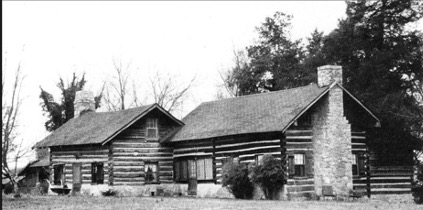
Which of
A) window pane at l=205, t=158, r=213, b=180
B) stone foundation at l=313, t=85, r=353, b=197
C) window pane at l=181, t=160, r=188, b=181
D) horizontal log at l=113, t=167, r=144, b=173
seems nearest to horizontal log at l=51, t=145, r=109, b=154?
horizontal log at l=113, t=167, r=144, b=173

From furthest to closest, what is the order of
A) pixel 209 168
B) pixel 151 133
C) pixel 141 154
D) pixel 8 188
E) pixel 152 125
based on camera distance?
pixel 8 188
pixel 152 125
pixel 151 133
pixel 141 154
pixel 209 168

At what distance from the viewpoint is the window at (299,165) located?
3425 centimetres

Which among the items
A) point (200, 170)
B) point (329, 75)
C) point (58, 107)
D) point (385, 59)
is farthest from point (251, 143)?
point (58, 107)

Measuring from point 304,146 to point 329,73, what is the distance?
441cm

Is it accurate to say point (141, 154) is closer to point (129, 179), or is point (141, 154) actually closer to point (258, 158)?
point (129, 179)

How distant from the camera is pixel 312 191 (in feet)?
113

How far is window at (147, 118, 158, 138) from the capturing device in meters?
41.0

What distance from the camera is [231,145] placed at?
36.3 m

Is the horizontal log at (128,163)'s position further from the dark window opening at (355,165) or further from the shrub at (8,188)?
the shrub at (8,188)

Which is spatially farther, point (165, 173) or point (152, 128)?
point (152, 128)

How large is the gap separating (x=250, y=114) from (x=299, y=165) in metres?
4.72

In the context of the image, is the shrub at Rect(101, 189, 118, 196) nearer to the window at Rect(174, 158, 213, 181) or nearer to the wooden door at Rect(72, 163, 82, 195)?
the wooden door at Rect(72, 163, 82, 195)

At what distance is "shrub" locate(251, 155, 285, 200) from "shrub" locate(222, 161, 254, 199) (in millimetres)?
950

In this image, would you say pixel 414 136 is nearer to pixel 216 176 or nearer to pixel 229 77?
pixel 216 176
